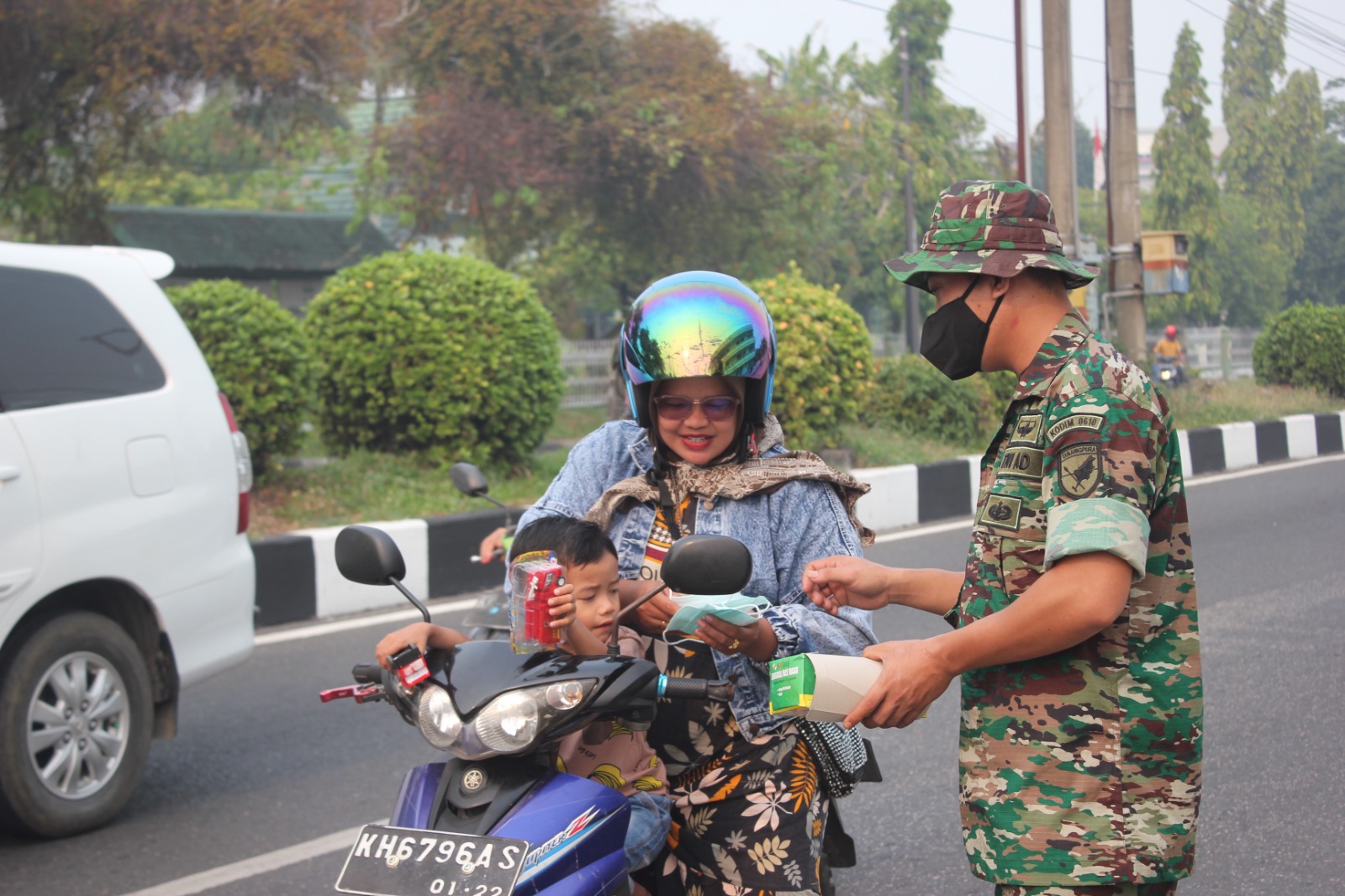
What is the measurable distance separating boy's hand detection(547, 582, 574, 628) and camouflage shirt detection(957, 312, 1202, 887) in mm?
704

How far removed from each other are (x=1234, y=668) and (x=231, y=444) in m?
4.49

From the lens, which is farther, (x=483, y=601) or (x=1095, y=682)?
(x=483, y=601)

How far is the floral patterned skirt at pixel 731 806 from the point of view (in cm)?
251

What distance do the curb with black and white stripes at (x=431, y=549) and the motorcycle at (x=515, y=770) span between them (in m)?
3.98

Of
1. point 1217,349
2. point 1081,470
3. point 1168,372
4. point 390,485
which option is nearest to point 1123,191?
point 1168,372

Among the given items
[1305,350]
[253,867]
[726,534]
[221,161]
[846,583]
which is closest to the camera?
[846,583]

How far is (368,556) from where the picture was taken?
245 centimetres

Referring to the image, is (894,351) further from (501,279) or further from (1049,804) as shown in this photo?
(1049,804)

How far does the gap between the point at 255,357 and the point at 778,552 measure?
701 centimetres

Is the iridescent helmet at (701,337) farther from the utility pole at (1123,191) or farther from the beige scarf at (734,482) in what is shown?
the utility pole at (1123,191)

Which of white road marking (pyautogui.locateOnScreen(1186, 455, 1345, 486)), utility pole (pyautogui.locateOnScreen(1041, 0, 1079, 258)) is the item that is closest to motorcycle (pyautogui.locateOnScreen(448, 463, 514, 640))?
white road marking (pyautogui.locateOnScreen(1186, 455, 1345, 486))

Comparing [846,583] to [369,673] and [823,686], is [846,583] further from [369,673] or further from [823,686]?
[369,673]

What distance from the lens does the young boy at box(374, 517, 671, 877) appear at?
7.97ft

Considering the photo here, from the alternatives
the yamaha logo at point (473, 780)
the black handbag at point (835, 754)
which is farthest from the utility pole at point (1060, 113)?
the yamaha logo at point (473, 780)
